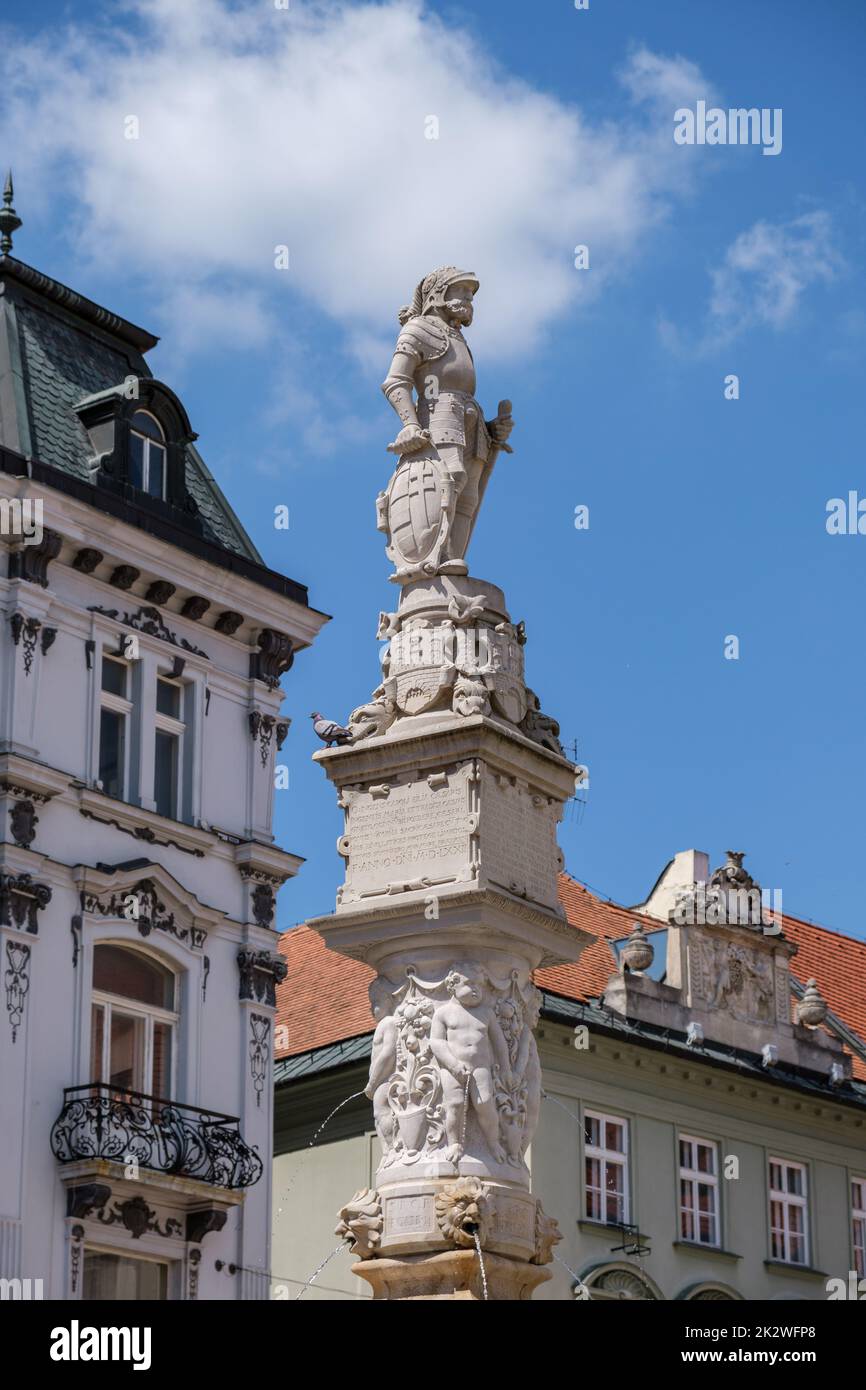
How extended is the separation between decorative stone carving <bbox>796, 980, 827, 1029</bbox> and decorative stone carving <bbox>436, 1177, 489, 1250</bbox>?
2576 cm

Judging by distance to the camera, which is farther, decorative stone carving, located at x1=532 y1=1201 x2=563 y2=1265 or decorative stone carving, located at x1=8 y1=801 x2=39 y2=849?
decorative stone carving, located at x1=8 y1=801 x2=39 y2=849

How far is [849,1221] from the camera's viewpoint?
37.4 metres

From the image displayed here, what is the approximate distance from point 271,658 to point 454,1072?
16.3 meters

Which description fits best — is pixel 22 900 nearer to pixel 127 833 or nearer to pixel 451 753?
pixel 127 833

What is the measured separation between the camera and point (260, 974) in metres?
27.9

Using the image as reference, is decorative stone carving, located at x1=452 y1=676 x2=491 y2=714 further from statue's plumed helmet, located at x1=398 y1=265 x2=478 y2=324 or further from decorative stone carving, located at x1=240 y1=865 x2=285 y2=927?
decorative stone carving, located at x1=240 y1=865 x2=285 y2=927

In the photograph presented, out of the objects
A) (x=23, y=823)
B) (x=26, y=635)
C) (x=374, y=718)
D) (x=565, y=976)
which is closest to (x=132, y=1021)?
(x=23, y=823)

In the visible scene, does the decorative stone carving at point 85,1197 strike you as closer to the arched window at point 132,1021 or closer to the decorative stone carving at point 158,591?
the arched window at point 132,1021

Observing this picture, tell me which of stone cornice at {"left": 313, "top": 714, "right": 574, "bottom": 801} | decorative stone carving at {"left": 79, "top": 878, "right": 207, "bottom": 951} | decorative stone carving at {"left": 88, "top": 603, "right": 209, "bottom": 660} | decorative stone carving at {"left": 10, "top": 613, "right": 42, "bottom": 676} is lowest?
stone cornice at {"left": 313, "top": 714, "right": 574, "bottom": 801}

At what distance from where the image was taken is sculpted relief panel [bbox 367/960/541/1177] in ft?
43.6

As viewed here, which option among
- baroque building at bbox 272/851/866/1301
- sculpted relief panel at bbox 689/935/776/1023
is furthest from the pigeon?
sculpted relief panel at bbox 689/935/776/1023

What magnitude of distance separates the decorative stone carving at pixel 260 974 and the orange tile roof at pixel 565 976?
489cm

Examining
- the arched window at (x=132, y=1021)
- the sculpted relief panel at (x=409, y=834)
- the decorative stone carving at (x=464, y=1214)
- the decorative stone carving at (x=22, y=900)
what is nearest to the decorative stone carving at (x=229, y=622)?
the arched window at (x=132, y=1021)

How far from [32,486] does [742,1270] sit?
51.5 ft
